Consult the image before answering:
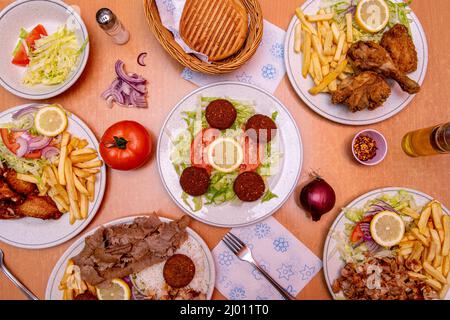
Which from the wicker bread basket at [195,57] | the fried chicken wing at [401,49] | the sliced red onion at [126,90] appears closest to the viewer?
the wicker bread basket at [195,57]

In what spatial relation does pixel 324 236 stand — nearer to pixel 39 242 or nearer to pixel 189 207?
pixel 189 207

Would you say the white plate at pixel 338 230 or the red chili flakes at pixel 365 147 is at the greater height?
the red chili flakes at pixel 365 147

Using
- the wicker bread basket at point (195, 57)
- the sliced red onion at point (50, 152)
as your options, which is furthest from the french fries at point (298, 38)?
the sliced red onion at point (50, 152)

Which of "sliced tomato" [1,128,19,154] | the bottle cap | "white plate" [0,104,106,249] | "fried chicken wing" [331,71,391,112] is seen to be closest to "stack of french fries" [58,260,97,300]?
"white plate" [0,104,106,249]

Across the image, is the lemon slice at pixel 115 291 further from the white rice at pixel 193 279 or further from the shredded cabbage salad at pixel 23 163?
the shredded cabbage salad at pixel 23 163

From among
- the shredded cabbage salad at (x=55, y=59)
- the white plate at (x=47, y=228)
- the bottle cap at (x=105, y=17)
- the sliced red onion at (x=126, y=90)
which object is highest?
the bottle cap at (x=105, y=17)

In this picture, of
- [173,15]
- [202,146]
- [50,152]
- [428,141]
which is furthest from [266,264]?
[173,15]
